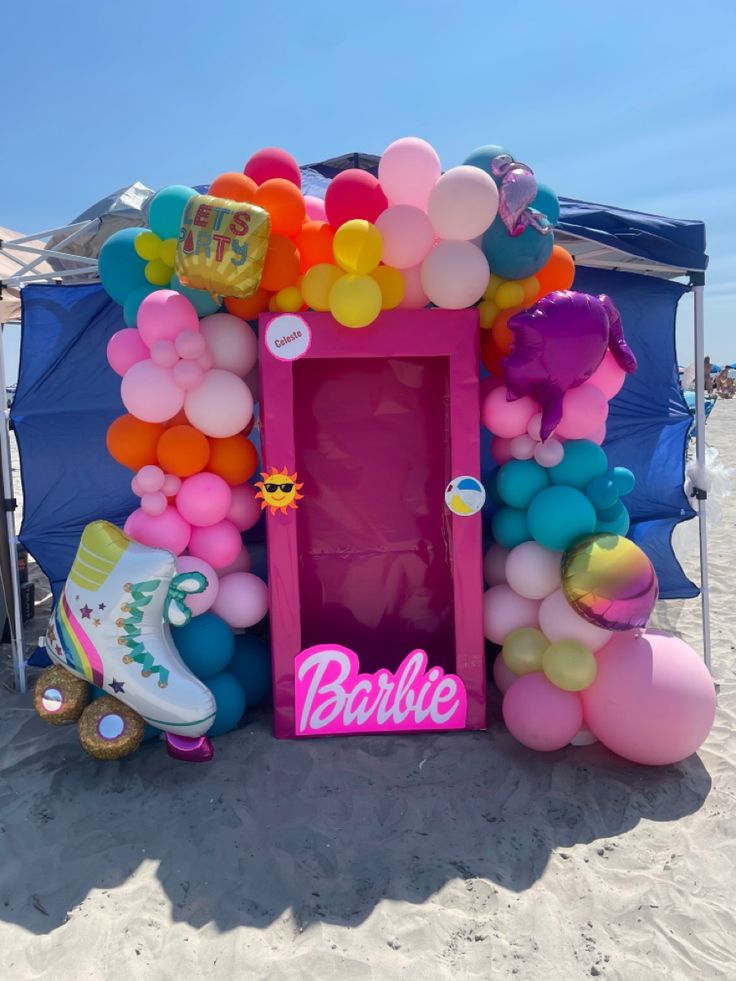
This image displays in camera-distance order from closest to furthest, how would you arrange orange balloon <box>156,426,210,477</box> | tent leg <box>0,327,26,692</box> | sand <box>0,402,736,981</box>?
sand <box>0,402,736,981</box>
orange balloon <box>156,426,210,477</box>
tent leg <box>0,327,26,692</box>

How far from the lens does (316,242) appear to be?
11.2 ft

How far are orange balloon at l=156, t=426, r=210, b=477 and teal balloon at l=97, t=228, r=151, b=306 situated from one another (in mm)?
783

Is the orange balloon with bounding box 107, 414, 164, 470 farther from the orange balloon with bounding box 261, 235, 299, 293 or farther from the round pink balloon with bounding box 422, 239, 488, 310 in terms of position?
the round pink balloon with bounding box 422, 239, 488, 310

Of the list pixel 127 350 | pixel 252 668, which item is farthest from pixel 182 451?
pixel 252 668

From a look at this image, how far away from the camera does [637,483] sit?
4.63 metres

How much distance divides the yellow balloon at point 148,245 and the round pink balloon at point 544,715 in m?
2.63

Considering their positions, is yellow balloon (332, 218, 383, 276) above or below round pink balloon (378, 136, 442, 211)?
below

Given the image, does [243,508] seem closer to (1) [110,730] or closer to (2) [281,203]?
(1) [110,730]

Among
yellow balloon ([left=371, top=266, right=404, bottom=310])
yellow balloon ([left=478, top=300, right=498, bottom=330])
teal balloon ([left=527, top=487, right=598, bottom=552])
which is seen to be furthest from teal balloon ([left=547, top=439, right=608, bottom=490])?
yellow balloon ([left=371, top=266, right=404, bottom=310])

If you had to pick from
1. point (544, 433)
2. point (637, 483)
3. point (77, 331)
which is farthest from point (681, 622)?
point (77, 331)

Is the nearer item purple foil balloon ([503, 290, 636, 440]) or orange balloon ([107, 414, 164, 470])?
purple foil balloon ([503, 290, 636, 440])

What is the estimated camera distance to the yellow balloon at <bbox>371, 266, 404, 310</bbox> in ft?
11.0

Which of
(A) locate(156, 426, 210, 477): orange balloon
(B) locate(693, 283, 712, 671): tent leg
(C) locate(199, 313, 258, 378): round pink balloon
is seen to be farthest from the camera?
(B) locate(693, 283, 712, 671): tent leg

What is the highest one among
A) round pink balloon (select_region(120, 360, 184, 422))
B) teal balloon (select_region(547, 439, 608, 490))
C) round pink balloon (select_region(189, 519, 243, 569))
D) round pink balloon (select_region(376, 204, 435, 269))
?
round pink balloon (select_region(376, 204, 435, 269))
